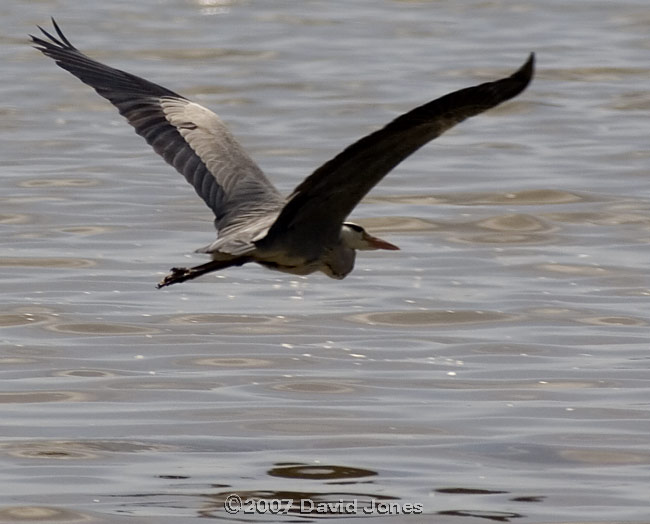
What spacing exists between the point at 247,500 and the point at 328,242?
4.54 ft

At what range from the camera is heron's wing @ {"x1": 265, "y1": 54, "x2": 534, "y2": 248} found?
6.29 meters

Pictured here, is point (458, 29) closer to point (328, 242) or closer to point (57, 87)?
point (57, 87)

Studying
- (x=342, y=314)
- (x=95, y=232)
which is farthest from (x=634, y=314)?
(x=95, y=232)

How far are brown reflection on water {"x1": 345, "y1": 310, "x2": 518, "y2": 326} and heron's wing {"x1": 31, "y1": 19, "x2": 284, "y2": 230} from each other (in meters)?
1.67

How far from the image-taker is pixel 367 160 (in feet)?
22.5

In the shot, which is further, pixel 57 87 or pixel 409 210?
pixel 57 87

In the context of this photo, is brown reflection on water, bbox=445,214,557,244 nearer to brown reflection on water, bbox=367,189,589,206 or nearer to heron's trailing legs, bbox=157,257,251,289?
brown reflection on water, bbox=367,189,589,206

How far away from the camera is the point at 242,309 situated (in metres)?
10.1

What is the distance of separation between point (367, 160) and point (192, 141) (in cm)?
190

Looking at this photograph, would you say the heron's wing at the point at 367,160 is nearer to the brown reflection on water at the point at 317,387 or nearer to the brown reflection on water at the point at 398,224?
the brown reflection on water at the point at 317,387

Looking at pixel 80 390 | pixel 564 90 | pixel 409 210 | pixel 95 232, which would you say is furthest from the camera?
pixel 564 90

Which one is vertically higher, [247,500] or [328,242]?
[328,242]

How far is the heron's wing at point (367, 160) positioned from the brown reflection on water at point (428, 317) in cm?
222

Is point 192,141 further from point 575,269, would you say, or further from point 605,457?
point 575,269
